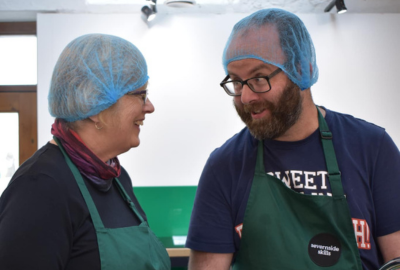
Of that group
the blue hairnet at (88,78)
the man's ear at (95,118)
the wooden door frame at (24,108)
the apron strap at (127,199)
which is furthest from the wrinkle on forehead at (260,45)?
the wooden door frame at (24,108)

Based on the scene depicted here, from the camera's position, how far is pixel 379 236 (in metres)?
1.29

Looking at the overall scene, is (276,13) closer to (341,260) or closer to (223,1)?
(341,260)

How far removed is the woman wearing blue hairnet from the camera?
102 centimetres

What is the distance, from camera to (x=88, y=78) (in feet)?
4.14

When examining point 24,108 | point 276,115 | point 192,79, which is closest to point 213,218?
point 276,115

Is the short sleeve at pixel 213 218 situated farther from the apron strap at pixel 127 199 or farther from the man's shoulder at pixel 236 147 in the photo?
the apron strap at pixel 127 199

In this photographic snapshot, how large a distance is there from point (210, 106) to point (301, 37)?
97.6 inches

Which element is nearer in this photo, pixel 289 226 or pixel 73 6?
pixel 289 226

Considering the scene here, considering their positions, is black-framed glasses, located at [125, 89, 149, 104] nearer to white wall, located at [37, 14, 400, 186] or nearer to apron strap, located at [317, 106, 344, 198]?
apron strap, located at [317, 106, 344, 198]

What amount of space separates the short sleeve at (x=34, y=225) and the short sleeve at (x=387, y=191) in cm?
86

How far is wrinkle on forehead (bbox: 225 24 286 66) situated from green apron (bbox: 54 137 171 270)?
600 mm

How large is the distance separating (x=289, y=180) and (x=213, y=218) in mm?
263

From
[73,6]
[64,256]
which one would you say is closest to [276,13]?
[64,256]

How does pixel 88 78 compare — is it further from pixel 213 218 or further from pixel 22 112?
pixel 22 112
